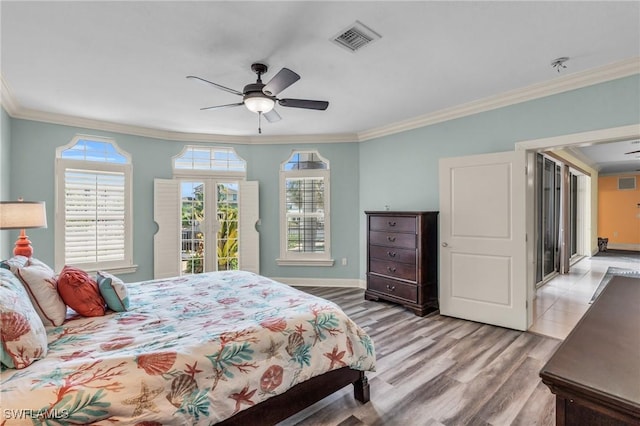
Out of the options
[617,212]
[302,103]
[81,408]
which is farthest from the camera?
[617,212]

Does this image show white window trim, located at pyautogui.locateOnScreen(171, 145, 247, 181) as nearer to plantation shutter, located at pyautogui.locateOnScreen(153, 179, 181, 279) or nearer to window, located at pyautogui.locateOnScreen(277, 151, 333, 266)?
plantation shutter, located at pyautogui.locateOnScreen(153, 179, 181, 279)

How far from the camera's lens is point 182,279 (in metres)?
2.86

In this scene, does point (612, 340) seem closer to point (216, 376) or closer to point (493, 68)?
point (216, 376)

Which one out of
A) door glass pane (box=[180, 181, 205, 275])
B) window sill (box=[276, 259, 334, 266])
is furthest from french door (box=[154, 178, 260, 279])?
window sill (box=[276, 259, 334, 266])

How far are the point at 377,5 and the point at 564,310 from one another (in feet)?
13.9

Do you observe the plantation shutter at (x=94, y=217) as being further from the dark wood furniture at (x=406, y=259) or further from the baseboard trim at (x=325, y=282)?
the dark wood furniture at (x=406, y=259)

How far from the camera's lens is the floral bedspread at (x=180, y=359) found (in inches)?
46.3

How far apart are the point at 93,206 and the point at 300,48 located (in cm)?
361

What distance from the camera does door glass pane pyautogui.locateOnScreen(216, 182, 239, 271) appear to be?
→ 4.98 metres

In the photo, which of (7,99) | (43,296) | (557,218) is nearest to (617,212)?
(557,218)

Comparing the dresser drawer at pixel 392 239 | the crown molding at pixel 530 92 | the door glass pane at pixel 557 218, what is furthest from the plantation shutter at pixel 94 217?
the door glass pane at pixel 557 218

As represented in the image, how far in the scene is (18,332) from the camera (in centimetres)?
132

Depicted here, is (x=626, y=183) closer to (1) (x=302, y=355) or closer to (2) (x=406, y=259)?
(2) (x=406, y=259)

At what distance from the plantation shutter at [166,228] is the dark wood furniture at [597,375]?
4764 mm
